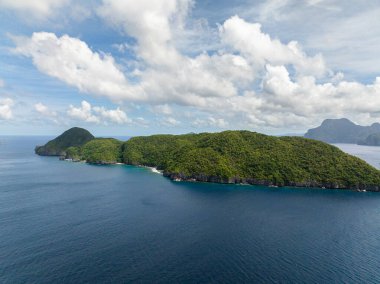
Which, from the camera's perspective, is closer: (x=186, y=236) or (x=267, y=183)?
(x=186, y=236)

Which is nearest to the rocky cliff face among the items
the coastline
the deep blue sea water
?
the coastline

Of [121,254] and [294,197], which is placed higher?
[294,197]

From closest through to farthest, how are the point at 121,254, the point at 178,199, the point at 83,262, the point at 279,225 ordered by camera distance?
1. the point at 83,262
2. the point at 121,254
3. the point at 279,225
4. the point at 178,199

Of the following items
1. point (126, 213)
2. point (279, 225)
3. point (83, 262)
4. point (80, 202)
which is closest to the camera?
point (83, 262)

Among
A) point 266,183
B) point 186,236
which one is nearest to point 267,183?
point 266,183

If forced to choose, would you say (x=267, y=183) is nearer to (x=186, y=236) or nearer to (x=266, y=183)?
(x=266, y=183)

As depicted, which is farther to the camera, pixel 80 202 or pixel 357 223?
pixel 80 202

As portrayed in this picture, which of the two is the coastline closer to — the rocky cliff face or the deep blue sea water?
the rocky cliff face

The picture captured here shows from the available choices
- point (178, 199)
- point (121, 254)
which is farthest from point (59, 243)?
point (178, 199)

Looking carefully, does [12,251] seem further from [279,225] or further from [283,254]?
[279,225]
